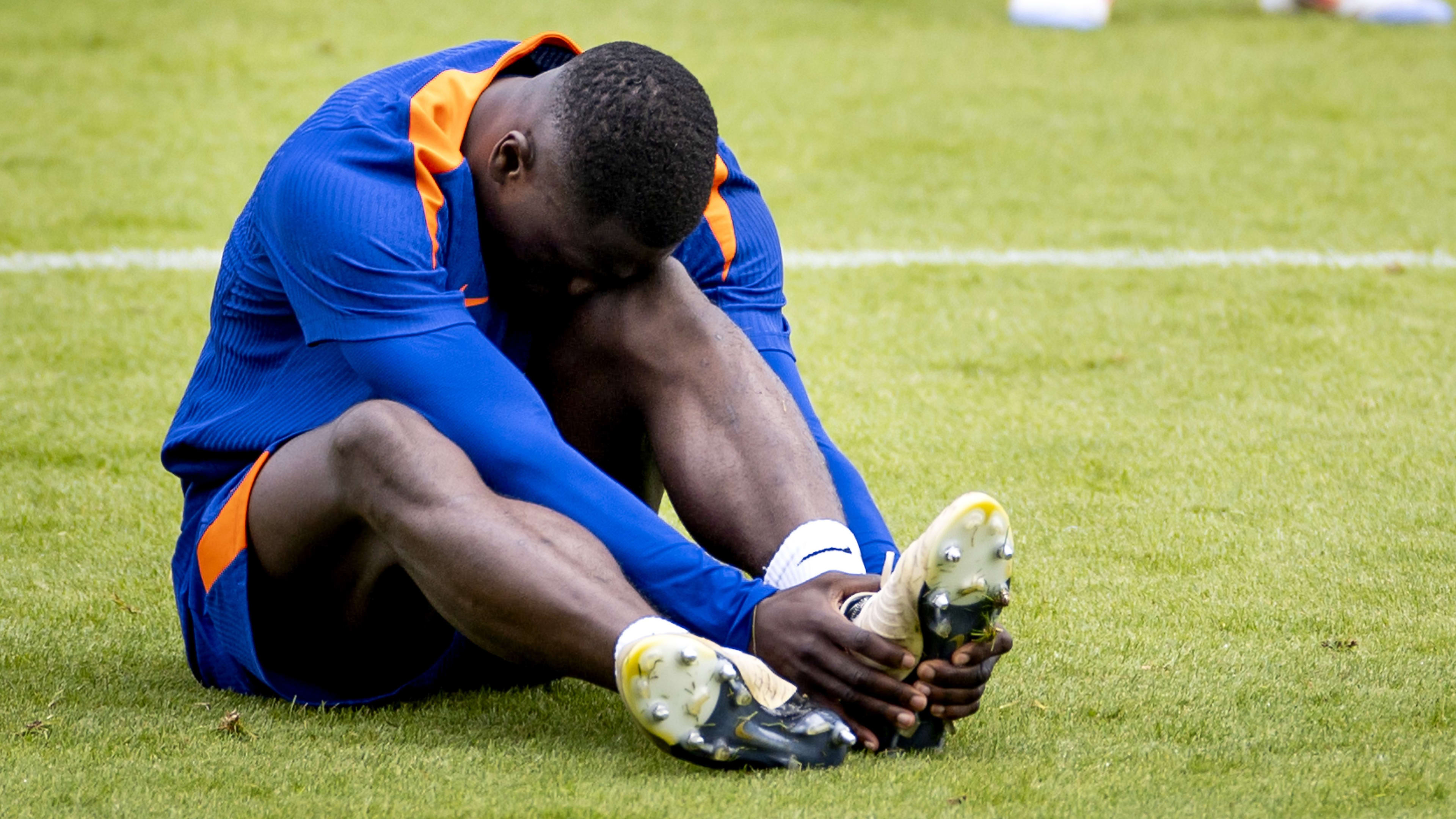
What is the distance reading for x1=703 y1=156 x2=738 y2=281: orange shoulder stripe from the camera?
7.20 ft

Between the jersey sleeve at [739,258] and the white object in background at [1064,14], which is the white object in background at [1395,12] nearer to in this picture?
the white object in background at [1064,14]

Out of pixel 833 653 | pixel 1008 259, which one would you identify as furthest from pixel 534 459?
pixel 1008 259

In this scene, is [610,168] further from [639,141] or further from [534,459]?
[534,459]

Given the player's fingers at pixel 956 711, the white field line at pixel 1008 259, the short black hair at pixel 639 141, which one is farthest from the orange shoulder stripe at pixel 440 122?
the white field line at pixel 1008 259

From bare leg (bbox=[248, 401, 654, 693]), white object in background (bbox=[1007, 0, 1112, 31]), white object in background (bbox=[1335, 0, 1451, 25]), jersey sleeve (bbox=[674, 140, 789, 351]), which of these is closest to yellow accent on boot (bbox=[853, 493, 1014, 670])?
bare leg (bbox=[248, 401, 654, 693])

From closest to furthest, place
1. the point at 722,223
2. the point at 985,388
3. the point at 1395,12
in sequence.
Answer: the point at 722,223 < the point at 985,388 < the point at 1395,12

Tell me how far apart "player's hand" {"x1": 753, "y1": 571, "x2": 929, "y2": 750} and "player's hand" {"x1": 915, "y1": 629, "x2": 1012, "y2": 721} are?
14 mm

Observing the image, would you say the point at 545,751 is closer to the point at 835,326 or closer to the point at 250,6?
the point at 835,326

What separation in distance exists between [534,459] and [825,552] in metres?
0.34

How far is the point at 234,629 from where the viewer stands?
1.89 m

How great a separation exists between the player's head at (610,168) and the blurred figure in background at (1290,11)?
5610 mm

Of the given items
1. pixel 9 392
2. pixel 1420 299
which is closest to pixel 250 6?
pixel 9 392

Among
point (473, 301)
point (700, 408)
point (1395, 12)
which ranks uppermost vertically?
point (473, 301)

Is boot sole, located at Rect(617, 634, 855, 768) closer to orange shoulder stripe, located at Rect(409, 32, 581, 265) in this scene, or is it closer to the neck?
orange shoulder stripe, located at Rect(409, 32, 581, 265)
